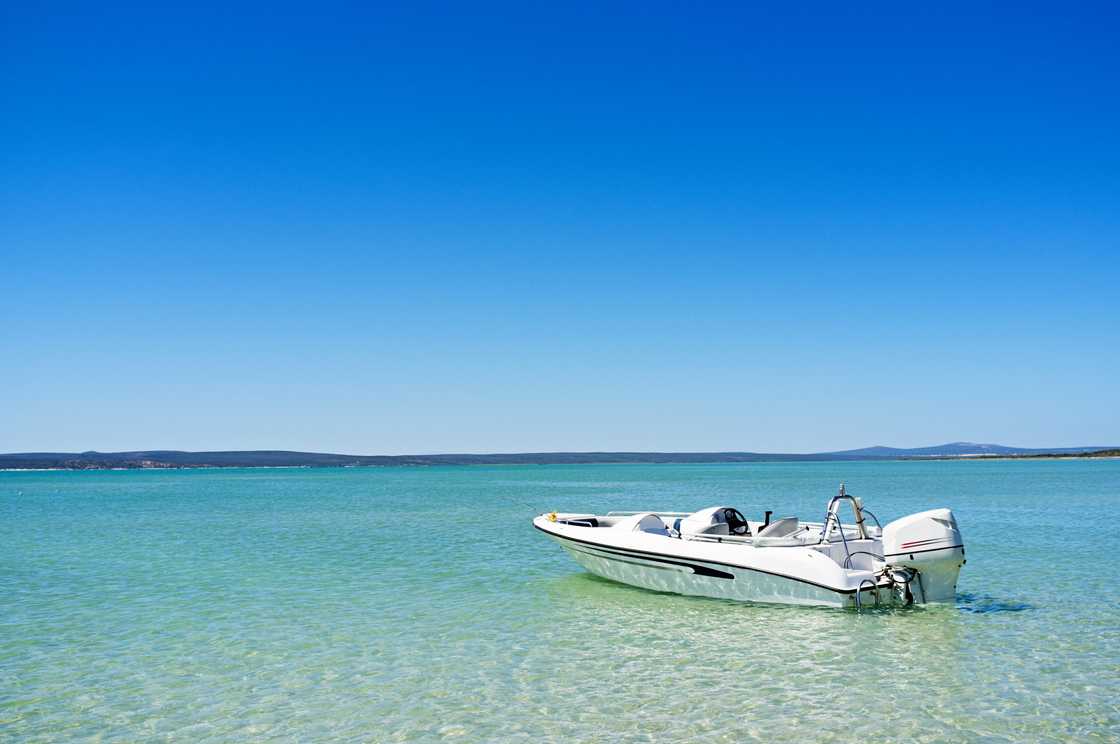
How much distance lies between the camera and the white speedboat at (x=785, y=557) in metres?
14.6

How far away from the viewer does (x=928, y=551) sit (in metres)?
14.5

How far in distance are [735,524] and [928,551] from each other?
4.57 metres

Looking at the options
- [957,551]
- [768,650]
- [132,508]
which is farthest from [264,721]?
[132,508]

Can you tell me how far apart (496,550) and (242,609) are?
34.6 ft

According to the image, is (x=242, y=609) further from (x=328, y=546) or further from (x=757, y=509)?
(x=757, y=509)

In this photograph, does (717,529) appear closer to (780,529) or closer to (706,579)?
(780,529)

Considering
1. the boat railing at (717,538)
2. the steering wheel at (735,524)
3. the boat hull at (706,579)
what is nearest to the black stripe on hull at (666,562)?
the boat hull at (706,579)

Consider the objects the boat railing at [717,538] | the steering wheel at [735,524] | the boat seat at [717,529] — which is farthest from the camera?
the steering wheel at [735,524]

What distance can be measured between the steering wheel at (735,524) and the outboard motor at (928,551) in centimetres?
386

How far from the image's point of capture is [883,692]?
10.3m

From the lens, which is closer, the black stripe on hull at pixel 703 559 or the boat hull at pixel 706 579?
the black stripe on hull at pixel 703 559

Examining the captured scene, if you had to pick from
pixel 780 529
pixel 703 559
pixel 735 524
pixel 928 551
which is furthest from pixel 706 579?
pixel 928 551

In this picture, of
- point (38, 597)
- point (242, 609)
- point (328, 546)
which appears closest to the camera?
point (242, 609)

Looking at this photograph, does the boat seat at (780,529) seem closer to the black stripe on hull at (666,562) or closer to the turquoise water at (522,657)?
the black stripe on hull at (666,562)
